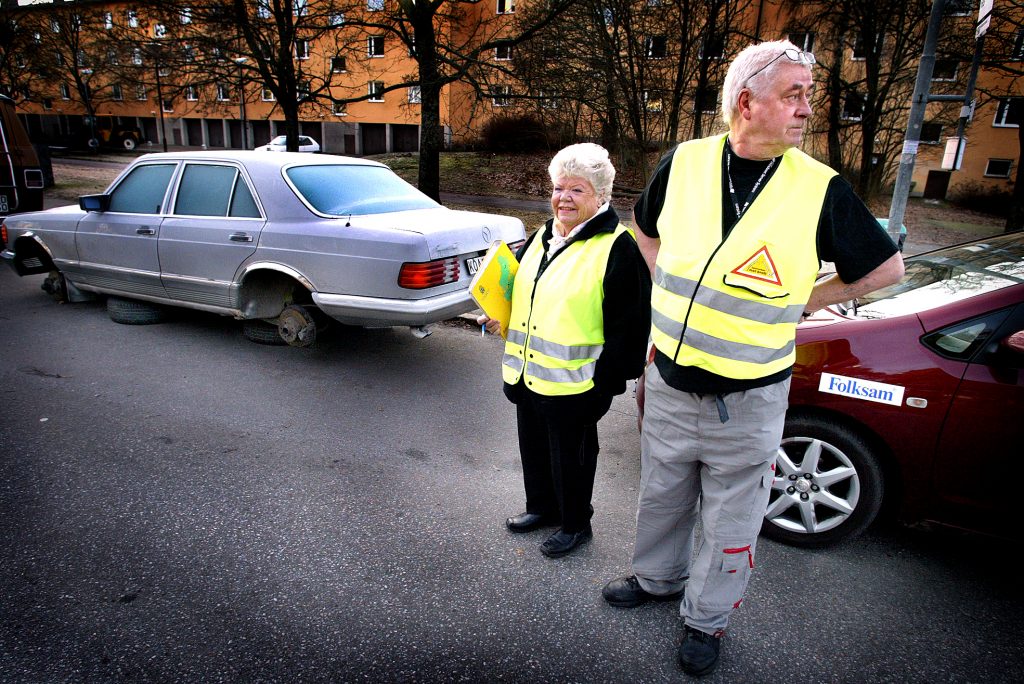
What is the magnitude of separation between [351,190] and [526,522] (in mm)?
3450

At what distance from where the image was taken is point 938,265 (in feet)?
10.7

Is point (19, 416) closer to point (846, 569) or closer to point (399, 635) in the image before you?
point (399, 635)

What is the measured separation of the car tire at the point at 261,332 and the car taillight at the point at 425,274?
1.64 metres

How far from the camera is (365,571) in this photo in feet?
8.84

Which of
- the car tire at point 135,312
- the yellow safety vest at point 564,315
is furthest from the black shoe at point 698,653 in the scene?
the car tire at point 135,312

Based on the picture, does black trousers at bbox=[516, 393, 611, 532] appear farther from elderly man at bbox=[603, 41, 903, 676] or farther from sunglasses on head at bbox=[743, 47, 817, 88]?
sunglasses on head at bbox=[743, 47, 817, 88]

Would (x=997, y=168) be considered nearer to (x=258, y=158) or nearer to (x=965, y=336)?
(x=965, y=336)

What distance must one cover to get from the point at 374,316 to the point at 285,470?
58.2 inches

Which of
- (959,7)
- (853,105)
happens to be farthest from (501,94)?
(853,105)

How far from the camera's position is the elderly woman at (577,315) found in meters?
2.42

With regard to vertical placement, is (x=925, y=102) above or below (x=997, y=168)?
Result: above

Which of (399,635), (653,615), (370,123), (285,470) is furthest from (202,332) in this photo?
(370,123)

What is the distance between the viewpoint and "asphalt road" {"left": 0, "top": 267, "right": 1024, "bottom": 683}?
2240mm

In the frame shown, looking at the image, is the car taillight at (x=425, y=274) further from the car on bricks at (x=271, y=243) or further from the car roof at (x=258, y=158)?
the car roof at (x=258, y=158)
